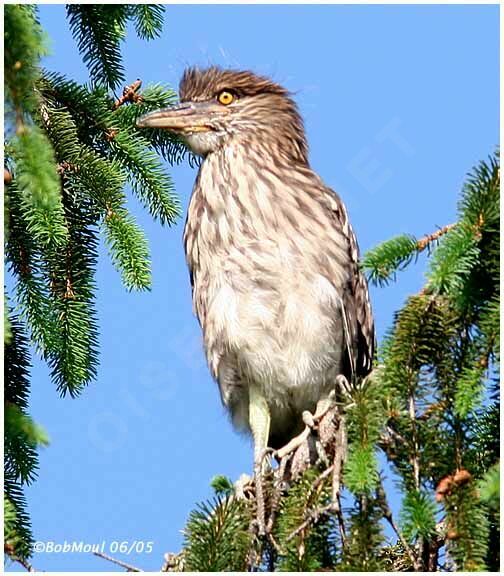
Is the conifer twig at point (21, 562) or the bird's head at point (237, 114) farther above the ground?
the bird's head at point (237, 114)

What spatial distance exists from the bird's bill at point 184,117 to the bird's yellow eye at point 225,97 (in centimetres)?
5

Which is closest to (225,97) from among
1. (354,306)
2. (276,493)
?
(354,306)

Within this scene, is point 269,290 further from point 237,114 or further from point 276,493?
point 276,493

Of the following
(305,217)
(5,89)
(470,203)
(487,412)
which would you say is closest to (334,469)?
(487,412)

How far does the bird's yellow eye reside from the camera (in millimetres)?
5203

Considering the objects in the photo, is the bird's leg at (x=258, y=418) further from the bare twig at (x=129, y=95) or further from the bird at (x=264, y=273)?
the bare twig at (x=129, y=95)

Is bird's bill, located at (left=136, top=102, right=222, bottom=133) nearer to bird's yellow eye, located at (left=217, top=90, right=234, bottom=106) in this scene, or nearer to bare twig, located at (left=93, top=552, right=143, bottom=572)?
bird's yellow eye, located at (left=217, top=90, right=234, bottom=106)

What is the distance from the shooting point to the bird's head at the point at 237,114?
5.04 metres

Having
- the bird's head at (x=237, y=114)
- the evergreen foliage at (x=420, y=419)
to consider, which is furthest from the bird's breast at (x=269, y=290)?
the evergreen foliage at (x=420, y=419)

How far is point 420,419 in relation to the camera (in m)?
3.10

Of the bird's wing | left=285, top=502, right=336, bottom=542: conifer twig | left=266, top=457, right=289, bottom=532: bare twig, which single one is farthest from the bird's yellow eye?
left=285, top=502, right=336, bottom=542: conifer twig

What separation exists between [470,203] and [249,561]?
1226 millimetres

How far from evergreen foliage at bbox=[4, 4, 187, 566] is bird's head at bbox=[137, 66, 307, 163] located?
0.40 m

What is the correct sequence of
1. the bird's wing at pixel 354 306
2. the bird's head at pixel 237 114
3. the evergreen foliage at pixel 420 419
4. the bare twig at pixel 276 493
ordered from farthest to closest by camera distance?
the bird's head at pixel 237 114 → the bird's wing at pixel 354 306 → the bare twig at pixel 276 493 → the evergreen foliage at pixel 420 419
